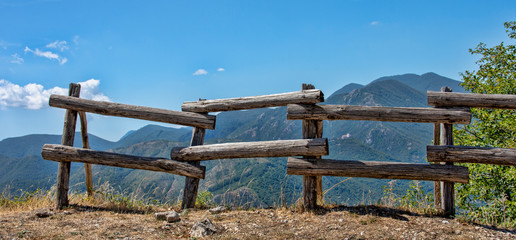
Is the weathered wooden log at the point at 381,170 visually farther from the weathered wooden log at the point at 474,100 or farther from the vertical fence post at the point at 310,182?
the weathered wooden log at the point at 474,100

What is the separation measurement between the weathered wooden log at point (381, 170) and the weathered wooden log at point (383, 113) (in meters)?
0.76

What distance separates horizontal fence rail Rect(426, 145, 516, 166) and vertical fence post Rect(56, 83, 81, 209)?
21.9 feet

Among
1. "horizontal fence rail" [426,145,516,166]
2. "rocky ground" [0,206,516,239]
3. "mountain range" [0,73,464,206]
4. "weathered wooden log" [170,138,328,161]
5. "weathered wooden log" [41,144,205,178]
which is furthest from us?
"mountain range" [0,73,464,206]

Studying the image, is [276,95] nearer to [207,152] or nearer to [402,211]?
[207,152]

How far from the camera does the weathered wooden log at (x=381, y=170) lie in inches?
213

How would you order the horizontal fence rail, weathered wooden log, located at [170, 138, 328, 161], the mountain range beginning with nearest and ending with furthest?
the horizontal fence rail → weathered wooden log, located at [170, 138, 328, 161] → the mountain range

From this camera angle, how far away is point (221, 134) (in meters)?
170

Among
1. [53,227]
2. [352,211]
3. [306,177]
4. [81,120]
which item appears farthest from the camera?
[81,120]

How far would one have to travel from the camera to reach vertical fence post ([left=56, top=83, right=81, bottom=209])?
6.54 m

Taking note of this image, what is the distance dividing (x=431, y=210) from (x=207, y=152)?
4.06m

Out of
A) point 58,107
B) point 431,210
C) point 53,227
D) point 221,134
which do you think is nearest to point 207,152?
point 53,227

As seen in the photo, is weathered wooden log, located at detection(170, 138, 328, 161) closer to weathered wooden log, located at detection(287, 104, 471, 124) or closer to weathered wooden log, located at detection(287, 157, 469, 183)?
weathered wooden log, located at detection(287, 157, 469, 183)

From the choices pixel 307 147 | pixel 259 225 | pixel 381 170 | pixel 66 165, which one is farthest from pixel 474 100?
pixel 66 165

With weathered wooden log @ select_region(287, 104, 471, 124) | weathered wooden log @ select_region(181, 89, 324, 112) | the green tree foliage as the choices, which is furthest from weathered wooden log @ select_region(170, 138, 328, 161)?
the green tree foliage
